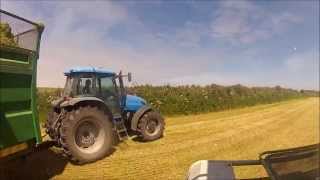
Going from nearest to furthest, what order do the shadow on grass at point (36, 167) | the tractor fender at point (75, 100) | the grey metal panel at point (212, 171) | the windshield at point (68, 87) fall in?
the grey metal panel at point (212, 171), the shadow on grass at point (36, 167), the tractor fender at point (75, 100), the windshield at point (68, 87)

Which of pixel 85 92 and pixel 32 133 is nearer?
pixel 32 133

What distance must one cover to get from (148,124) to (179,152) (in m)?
1.72

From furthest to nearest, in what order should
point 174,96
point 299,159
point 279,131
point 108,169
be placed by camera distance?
point 174,96
point 279,131
point 108,169
point 299,159

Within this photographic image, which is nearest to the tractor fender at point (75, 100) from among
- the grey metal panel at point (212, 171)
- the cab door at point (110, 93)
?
the cab door at point (110, 93)

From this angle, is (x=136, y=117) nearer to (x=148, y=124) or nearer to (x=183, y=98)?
(x=148, y=124)

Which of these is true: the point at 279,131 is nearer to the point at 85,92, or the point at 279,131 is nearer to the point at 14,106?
the point at 85,92

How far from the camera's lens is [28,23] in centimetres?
581

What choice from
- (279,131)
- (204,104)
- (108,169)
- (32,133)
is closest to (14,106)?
(32,133)

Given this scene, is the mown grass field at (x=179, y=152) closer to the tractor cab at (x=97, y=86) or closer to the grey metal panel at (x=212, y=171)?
the tractor cab at (x=97, y=86)

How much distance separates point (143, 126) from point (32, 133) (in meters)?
5.24

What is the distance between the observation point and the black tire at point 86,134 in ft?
26.8

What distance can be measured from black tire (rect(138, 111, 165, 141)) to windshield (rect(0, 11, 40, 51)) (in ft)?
17.5

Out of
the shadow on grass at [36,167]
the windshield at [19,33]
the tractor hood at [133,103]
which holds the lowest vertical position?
the shadow on grass at [36,167]

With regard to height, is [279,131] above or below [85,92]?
below
